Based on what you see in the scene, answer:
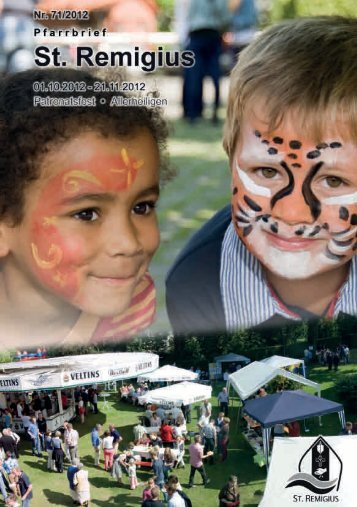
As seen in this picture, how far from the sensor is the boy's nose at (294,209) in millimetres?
3535

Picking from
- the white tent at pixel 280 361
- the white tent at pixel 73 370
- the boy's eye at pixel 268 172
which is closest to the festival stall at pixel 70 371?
the white tent at pixel 73 370

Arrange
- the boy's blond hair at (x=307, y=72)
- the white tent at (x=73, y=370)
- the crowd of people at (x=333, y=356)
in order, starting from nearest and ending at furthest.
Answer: the boy's blond hair at (x=307, y=72) < the white tent at (x=73, y=370) < the crowd of people at (x=333, y=356)

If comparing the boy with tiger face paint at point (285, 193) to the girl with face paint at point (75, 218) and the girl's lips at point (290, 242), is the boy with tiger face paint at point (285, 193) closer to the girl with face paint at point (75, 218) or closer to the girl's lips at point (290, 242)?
the girl's lips at point (290, 242)

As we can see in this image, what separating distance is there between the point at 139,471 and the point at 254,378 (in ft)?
2.02

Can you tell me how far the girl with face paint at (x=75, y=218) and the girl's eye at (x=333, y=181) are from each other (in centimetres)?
62

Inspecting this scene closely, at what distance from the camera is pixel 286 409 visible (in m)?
4.02

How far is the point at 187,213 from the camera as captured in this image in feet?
11.9

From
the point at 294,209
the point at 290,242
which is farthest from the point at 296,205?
the point at 290,242

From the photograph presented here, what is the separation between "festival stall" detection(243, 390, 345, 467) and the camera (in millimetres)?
3934

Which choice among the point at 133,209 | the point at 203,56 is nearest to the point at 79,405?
the point at 133,209

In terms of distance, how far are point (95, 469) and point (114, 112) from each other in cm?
148

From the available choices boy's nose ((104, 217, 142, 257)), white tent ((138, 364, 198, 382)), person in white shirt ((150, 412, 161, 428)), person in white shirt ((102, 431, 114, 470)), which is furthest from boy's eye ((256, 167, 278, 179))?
person in white shirt ((102, 431, 114, 470))

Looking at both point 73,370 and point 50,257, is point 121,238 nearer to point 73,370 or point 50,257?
point 50,257

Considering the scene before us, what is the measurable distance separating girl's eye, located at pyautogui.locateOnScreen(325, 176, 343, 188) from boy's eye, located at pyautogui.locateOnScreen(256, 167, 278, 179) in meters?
0.19
